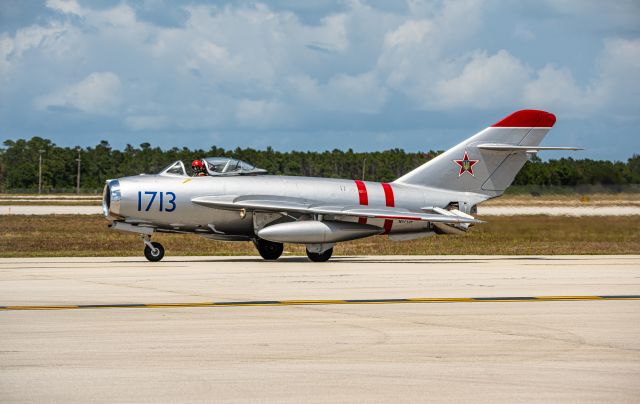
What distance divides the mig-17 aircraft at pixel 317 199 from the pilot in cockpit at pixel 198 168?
0.08 ft

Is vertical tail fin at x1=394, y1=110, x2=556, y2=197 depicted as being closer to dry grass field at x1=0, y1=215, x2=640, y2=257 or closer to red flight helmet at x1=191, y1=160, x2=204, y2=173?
dry grass field at x1=0, y1=215, x2=640, y2=257

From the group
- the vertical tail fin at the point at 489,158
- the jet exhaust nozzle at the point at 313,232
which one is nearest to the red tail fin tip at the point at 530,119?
the vertical tail fin at the point at 489,158

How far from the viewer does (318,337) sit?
11328 millimetres

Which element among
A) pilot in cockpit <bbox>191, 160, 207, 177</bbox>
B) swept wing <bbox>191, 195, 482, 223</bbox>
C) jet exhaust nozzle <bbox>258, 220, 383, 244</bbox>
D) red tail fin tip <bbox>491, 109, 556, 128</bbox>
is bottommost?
jet exhaust nozzle <bbox>258, 220, 383, 244</bbox>

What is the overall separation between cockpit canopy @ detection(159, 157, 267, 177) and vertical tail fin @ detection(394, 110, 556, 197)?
14.1 ft

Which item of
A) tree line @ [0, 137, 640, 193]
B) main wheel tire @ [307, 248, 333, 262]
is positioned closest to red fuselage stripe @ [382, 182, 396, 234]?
main wheel tire @ [307, 248, 333, 262]

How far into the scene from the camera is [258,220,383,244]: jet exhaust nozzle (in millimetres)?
23266

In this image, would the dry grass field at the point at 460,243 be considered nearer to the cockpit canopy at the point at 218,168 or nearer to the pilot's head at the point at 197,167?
the cockpit canopy at the point at 218,168

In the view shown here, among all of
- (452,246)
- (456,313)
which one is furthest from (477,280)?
(452,246)

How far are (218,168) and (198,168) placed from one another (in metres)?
0.49

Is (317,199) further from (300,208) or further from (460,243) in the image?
(460,243)

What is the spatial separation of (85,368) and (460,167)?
17.8m

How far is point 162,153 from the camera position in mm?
135125

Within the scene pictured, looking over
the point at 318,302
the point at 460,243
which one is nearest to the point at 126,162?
the point at 460,243
